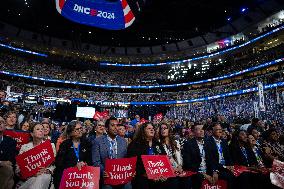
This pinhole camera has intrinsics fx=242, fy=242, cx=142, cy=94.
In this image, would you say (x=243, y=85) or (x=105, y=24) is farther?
(x=243, y=85)

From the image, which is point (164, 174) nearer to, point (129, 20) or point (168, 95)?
point (129, 20)

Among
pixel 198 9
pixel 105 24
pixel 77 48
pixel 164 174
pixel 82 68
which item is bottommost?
pixel 164 174

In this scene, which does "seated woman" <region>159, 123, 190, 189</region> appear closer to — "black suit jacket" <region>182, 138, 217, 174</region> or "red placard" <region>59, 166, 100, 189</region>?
"black suit jacket" <region>182, 138, 217, 174</region>

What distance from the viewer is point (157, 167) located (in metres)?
4.34

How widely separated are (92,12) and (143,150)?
11.2 ft

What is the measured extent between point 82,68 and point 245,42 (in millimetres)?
25747

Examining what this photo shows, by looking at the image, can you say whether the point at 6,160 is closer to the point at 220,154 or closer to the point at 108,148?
the point at 108,148

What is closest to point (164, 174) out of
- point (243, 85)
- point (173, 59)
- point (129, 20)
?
point (129, 20)

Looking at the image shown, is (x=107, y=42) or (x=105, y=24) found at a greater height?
(x=107, y=42)

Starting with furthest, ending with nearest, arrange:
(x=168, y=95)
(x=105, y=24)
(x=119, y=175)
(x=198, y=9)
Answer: (x=168, y=95) → (x=198, y=9) → (x=105, y=24) → (x=119, y=175)

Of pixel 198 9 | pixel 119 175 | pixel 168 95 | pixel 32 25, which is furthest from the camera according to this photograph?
pixel 168 95

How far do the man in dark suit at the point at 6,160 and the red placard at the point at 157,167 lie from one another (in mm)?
2226

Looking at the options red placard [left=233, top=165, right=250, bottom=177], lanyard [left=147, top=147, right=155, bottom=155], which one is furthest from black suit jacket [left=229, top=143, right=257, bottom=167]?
lanyard [left=147, top=147, right=155, bottom=155]

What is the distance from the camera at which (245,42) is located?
31.4 m
